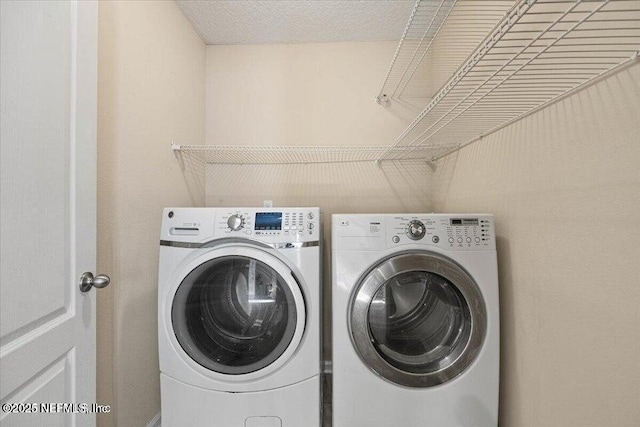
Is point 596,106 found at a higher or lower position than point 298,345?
higher

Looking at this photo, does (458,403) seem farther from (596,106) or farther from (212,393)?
(596,106)

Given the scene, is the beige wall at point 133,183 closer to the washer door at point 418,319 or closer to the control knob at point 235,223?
the control knob at point 235,223

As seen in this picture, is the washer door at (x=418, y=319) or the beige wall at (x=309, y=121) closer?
the washer door at (x=418, y=319)

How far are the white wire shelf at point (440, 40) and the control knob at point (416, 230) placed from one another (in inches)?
23.7

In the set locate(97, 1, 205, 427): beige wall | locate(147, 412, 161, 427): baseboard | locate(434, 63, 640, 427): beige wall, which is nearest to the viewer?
locate(434, 63, 640, 427): beige wall

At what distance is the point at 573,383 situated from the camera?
86 centimetres

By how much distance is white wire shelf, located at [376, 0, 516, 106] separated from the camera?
3.79 feet

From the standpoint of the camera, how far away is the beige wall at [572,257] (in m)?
0.71

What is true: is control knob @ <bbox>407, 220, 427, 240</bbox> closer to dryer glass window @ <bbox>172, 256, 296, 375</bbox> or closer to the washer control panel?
the washer control panel

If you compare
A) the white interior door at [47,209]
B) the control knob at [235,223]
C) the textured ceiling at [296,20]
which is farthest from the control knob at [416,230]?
the textured ceiling at [296,20]

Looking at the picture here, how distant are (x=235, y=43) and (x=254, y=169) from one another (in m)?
0.94

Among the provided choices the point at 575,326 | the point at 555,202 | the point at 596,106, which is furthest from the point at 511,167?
the point at 575,326

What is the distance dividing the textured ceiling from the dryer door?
1489 mm

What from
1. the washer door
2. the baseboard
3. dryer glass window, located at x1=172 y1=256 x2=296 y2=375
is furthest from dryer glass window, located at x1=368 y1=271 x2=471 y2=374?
the baseboard
